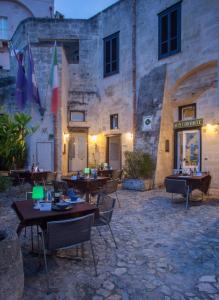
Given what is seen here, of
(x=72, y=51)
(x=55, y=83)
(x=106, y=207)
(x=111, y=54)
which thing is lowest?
(x=106, y=207)

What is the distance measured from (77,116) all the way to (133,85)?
3491mm

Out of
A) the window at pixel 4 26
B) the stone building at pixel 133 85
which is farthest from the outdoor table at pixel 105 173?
the window at pixel 4 26

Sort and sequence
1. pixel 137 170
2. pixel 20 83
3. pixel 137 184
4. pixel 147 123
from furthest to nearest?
pixel 20 83, pixel 147 123, pixel 137 170, pixel 137 184

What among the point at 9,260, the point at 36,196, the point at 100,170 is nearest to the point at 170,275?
the point at 9,260

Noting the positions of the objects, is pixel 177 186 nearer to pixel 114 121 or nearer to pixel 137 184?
pixel 137 184

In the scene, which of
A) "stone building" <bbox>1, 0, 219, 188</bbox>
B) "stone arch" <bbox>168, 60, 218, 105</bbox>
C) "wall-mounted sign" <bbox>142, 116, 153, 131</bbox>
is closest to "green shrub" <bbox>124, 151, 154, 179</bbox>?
"stone building" <bbox>1, 0, 219, 188</bbox>

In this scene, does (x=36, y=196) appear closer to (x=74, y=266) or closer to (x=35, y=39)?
(x=74, y=266)

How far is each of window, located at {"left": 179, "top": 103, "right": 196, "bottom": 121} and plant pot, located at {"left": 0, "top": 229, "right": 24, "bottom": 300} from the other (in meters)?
9.14

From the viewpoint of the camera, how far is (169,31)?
34.6 feet

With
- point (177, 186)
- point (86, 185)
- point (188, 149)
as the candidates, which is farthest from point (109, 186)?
point (188, 149)

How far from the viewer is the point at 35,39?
13438 millimetres

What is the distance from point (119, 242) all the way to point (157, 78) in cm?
826

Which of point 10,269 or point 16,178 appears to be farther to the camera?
point 16,178

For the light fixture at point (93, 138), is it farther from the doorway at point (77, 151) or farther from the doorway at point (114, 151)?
the doorway at point (114, 151)
